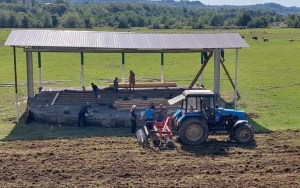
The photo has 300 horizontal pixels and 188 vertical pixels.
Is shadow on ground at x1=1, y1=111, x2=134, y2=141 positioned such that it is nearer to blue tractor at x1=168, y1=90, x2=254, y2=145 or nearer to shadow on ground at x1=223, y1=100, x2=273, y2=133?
blue tractor at x1=168, y1=90, x2=254, y2=145

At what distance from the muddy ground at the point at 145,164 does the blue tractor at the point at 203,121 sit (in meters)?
0.42

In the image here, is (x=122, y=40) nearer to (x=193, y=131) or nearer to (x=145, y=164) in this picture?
(x=193, y=131)

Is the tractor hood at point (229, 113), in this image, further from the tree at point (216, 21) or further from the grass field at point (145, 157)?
the tree at point (216, 21)

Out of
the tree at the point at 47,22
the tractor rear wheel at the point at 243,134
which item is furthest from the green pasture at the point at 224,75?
the tree at the point at 47,22

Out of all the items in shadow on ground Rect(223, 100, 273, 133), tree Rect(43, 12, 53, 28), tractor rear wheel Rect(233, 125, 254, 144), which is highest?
tree Rect(43, 12, 53, 28)

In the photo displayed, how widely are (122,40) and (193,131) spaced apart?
28.4ft

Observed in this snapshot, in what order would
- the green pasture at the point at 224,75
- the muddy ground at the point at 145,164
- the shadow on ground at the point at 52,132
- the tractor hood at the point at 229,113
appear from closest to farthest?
the muddy ground at the point at 145,164
the tractor hood at the point at 229,113
the shadow on ground at the point at 52,132
the green pasture at the point at 224,75

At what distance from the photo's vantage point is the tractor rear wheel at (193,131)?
17094 mm

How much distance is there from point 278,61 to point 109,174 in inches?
1451

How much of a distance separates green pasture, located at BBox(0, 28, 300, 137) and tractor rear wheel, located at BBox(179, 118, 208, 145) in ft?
14.0

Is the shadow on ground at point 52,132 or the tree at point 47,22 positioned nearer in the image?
the shadow on ground at point 52,132

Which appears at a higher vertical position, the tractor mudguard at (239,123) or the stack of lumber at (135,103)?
the tractor mudguard at (239,123)

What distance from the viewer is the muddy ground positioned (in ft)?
44.5

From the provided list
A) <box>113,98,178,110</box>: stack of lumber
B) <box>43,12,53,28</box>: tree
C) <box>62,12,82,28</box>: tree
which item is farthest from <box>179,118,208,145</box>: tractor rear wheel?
<box>62,12,82,28</box>: tree
